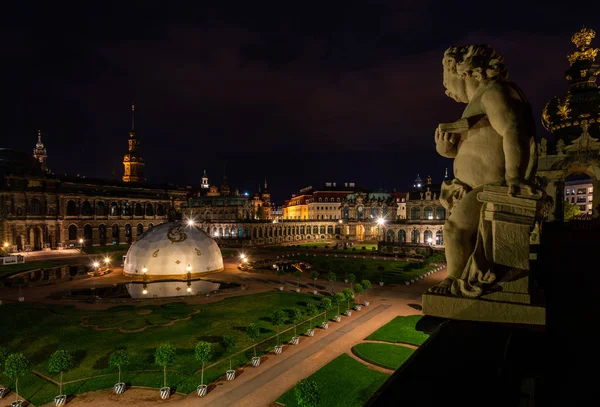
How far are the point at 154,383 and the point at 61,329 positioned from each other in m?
12.3

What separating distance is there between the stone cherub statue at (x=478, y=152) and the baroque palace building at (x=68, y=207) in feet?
292

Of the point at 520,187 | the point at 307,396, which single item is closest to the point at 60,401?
the point at 307,396

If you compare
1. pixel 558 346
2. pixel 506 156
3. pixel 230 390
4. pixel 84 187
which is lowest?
pixel 230 390

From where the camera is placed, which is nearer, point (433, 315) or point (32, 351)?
point (433, 315)

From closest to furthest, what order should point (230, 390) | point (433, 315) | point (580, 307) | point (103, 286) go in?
point (433, 315), point (580, 307), point (230, 390), point (103, 286)

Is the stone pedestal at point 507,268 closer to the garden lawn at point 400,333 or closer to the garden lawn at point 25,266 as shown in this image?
the garden lawn at point 400,333

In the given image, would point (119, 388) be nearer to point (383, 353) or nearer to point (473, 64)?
point (383, 353)

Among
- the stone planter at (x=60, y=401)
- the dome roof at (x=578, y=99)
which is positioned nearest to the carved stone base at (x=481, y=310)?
the stone planter at (x=60, y=401)

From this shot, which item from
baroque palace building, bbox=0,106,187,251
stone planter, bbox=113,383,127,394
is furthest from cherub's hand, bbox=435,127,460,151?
baroque palace building, bbox=0,106,187,251

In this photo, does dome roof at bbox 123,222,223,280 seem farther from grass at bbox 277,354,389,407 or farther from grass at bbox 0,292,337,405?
grass at bbox 277,354,389,407

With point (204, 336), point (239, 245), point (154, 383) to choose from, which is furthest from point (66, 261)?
Answer: point (154, 383)

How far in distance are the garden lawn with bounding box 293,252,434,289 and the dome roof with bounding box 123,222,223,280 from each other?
15311mm

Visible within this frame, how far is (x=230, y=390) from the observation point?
646 inches

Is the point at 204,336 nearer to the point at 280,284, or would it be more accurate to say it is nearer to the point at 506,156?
the point at 280,284
